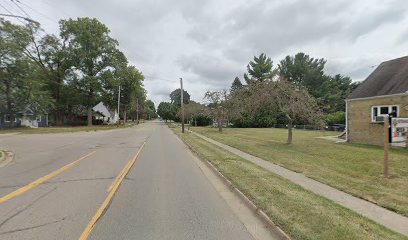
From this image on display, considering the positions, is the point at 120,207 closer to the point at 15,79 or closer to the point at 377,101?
the point at 377,101

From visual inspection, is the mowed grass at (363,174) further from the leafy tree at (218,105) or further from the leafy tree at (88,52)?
the leafy tree at (88,52)

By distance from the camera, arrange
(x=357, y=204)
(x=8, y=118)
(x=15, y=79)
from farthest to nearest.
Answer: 1. (x=8, y=118)
2. (x=15, y=79)
3. (x=357, y=204)

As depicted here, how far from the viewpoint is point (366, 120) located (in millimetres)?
21953

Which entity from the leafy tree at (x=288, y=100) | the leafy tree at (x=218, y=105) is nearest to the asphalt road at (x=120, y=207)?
the leafy tree at (x=288, y=100)

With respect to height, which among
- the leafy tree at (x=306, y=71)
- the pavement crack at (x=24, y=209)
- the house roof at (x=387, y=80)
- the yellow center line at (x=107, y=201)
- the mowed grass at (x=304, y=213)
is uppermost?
the leafy tree at (x=306, y=71)

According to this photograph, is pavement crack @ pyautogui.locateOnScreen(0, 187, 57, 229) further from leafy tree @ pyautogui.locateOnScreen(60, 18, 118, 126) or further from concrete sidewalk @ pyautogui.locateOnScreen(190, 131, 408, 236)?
leafy tree @ pyautogui.locateOnScreen(60, 18, 118, 126)

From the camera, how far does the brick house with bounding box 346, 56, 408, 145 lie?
64.2 feet

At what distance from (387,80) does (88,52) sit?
49567mm

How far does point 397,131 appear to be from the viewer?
37.1 ft

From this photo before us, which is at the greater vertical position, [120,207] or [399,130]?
[399,130]

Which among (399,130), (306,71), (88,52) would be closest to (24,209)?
(399,130)

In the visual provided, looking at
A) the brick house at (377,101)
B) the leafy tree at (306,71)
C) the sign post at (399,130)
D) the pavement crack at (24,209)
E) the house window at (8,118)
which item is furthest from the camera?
the leafy tree at (306,71)

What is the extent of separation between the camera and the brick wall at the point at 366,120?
1942 centimetres

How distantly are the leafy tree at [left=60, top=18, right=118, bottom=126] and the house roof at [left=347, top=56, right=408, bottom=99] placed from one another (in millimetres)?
45885
